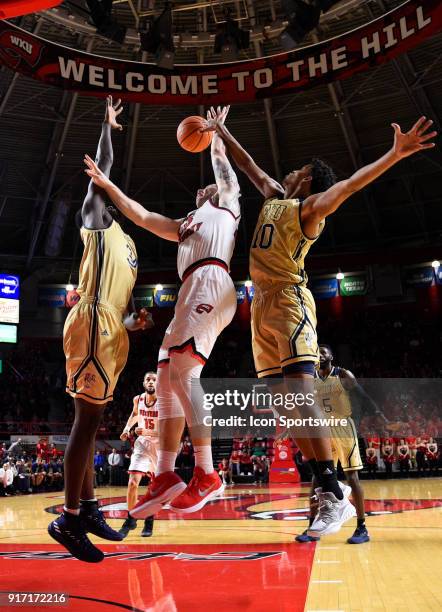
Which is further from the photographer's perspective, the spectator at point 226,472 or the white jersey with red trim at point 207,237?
the spectator at point 226,472

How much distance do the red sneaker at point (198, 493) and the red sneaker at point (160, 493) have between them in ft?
0.12

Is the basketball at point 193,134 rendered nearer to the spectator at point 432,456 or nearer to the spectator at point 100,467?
the spectator at point 432,456

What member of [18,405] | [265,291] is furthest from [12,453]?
[265,291]

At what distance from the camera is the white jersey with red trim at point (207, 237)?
382 centimetres

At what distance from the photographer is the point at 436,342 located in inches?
993

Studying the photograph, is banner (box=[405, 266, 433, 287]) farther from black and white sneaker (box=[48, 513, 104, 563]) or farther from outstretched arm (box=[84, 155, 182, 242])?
black and white sneaker (box=[48, 513, 104, 563])

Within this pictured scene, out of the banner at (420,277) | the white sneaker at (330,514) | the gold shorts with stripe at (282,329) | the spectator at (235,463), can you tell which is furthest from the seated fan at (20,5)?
the banner at (420,277)

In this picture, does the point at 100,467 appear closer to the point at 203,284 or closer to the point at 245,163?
the point at 245,163

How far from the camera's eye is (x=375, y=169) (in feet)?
12.1

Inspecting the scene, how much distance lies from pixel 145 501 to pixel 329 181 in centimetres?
238

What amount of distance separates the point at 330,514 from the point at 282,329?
1104 mm

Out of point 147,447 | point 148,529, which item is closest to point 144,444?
point 147,447

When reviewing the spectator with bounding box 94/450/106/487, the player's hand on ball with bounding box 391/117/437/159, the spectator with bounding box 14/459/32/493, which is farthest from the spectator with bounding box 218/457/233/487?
the player's hand on ball with bounding box 391/117/437/159

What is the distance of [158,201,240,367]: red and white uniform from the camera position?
3580 mm
